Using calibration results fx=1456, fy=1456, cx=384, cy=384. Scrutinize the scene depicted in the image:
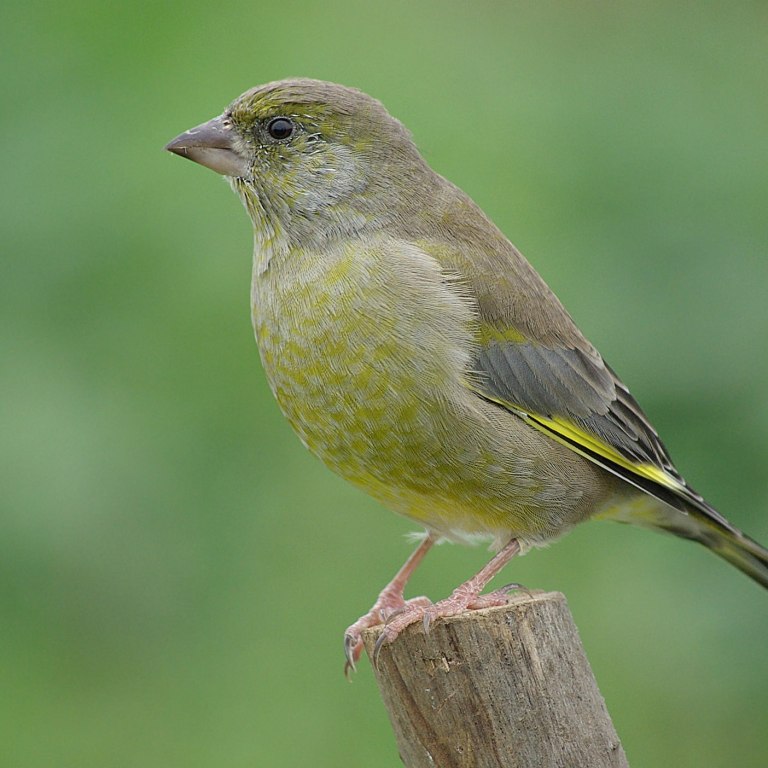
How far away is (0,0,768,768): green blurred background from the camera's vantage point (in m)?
5.41

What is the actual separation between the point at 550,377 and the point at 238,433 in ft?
5.94

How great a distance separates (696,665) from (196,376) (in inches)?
92.7

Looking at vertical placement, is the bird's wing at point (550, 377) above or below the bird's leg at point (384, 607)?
above

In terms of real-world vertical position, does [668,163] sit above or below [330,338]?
above

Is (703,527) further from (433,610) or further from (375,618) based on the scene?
(433,610)

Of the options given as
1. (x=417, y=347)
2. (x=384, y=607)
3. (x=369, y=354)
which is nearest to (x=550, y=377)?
(x=417, y=347)

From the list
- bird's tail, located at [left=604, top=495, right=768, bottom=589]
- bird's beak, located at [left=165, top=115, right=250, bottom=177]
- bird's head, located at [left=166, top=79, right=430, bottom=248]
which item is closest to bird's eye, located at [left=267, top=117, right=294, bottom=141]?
bird's head, located at [left=166, top=79, right=430, bottom=248]

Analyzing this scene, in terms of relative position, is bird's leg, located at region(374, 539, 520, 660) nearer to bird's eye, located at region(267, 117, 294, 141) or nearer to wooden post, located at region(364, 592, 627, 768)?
wooden post, located at region(364, 592, 627, 768)

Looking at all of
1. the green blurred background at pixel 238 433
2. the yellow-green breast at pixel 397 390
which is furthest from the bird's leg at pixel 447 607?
the green blurred background at pixel 238 433

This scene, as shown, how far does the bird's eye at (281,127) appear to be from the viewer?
484 cm

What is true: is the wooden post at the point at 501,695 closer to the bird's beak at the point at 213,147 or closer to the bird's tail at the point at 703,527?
the bird's tail at the point at 703,527

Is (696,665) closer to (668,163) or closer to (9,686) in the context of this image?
(668,163)

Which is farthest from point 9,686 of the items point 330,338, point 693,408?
point 693,408

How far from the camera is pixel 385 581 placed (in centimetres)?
591
